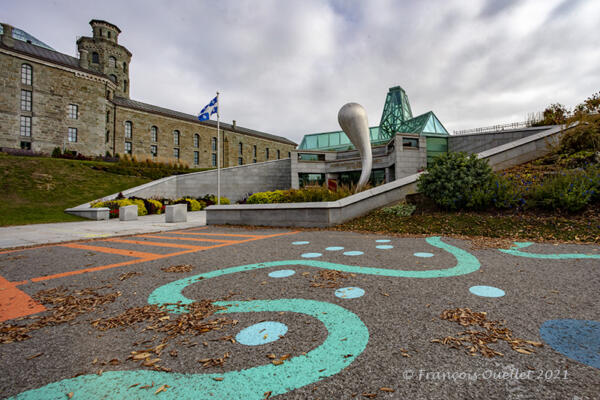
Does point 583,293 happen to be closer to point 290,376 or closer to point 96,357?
point 290,376

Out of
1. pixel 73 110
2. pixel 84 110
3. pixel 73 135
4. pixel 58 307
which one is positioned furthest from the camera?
pixel 84 110

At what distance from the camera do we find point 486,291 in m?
2.83

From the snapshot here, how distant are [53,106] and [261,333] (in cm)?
4845

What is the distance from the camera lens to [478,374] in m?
1.55

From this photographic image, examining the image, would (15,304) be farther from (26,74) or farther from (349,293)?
(26,74)

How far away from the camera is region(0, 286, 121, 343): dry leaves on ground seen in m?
2.23

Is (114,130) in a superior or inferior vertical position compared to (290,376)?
superior

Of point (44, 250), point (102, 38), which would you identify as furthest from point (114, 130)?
point (44, 250)

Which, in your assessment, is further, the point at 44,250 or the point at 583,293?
the point at 44,250

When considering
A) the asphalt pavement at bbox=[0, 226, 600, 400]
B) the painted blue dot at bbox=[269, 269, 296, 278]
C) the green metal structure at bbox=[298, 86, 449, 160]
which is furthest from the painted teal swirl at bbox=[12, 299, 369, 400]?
the green metal structure at bbox=[298, 86, 449, 160]

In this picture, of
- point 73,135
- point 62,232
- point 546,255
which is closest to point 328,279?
point 546,255

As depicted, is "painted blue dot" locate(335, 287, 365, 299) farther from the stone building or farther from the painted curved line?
the stone building

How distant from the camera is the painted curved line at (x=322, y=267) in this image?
2.99 metres

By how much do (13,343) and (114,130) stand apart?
47.9 metres
